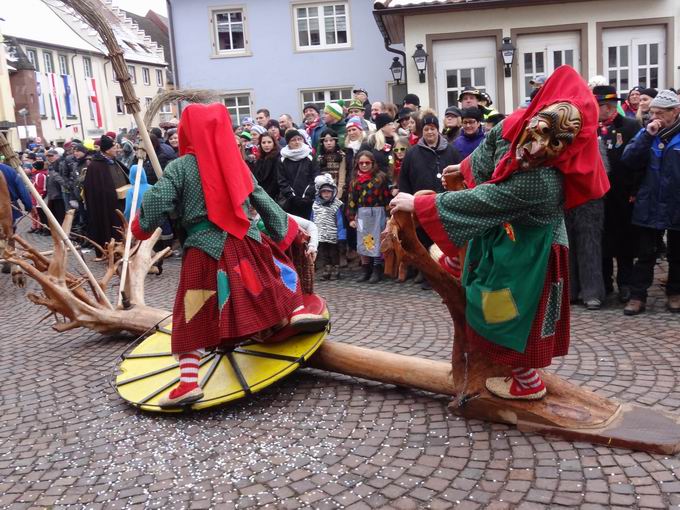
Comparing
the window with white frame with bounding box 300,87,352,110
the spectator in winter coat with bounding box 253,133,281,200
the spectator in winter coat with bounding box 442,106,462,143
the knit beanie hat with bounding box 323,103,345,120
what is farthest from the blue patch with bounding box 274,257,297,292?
the window with white frame with bounding box 300,87,352,110

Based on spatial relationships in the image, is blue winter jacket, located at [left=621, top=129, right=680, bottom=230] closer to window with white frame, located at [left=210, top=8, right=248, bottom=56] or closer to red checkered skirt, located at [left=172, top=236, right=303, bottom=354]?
red checkered skirt, located at [left=172, top=236, right=303, bottom=354]

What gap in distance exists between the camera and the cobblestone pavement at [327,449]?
10.7 feet

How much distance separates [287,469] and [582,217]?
410 cm

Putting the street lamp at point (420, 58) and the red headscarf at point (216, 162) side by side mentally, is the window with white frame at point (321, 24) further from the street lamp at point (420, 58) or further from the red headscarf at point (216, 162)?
the red headscarf at point (216, 162)

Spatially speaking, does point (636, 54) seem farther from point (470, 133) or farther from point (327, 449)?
point (327, 449)

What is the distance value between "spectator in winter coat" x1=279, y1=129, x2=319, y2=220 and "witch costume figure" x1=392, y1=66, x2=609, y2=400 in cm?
504

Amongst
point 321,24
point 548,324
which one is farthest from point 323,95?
point 548,324

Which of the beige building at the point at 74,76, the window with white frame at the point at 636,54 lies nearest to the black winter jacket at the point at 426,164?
the window with white frame at the point at 636,54

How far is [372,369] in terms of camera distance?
4.48m

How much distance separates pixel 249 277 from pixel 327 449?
1.24 meters

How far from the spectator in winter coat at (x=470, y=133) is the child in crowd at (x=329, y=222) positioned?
66.6 inches

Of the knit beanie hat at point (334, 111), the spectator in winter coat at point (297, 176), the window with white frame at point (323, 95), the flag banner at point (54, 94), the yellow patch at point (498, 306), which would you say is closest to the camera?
the yellow patch at point (498, 306)

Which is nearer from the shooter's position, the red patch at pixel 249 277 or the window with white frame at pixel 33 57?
the red patch at pixel 249 277

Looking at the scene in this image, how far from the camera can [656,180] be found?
6.07 meters
